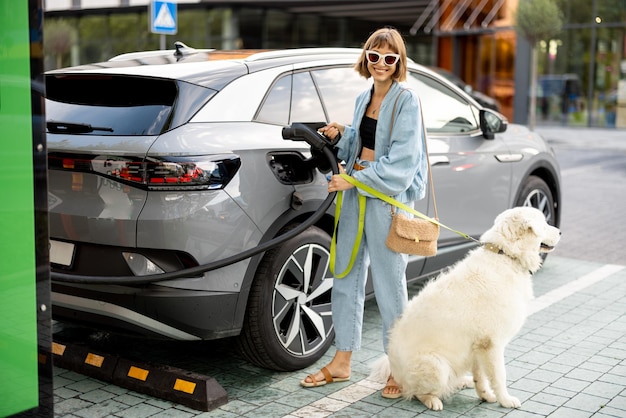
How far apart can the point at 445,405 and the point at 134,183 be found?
195 centimetres

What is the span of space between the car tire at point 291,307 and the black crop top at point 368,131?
60 centimetres

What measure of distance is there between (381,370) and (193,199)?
1433mm

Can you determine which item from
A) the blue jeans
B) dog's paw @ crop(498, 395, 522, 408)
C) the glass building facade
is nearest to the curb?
the blue jeans

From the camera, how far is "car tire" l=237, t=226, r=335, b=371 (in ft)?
14.2

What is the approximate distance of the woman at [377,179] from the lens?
4.19m

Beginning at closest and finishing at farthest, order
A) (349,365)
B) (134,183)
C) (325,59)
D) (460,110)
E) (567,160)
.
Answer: (134,183)
(349,365)
(325,59)
(460,110)
(567,160)

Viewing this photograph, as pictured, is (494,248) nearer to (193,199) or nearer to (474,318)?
(474,318)

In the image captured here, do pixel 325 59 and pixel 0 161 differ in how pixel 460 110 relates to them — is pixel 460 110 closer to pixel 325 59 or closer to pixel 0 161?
pixel 325 59

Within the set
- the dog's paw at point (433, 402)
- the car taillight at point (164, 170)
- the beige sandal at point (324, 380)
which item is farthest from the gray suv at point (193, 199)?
the dog's paw at point (433, 402)

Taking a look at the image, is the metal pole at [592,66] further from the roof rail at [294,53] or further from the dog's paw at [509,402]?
the dog's paw at [509,402]

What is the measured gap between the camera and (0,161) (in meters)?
2.88

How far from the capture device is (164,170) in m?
3.95

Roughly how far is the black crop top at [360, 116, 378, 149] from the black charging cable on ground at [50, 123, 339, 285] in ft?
0.55

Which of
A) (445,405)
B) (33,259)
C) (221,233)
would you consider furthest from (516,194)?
(33,259)
